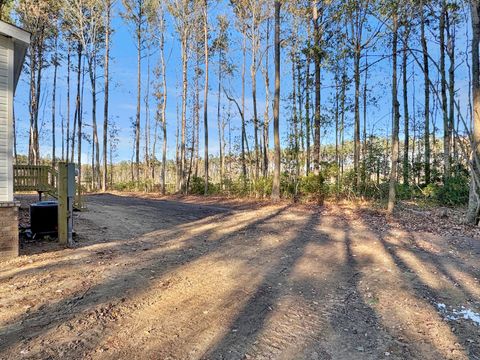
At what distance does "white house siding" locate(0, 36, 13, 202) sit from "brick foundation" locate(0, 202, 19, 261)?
18 cm

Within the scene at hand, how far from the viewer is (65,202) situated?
598 cm

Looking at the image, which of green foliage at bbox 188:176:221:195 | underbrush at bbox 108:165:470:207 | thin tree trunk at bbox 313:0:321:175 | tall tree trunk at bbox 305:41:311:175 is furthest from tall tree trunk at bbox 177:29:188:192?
thin tree trunk at bbox 313:0:321:175

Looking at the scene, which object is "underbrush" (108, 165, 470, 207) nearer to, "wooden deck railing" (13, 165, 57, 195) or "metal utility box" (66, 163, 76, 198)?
"wooden deck railing" (13, 165, 57, 195)

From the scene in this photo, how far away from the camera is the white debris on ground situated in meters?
3.47

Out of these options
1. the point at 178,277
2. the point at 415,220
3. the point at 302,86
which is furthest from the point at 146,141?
the point at 178,277

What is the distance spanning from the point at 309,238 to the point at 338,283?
264 centimetres

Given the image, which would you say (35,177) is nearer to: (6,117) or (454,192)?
(6,117)

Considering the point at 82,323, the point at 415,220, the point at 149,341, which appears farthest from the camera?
the point at 415,220

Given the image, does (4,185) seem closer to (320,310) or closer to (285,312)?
(285,312)

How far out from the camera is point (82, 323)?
123 inches

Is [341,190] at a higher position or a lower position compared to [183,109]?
lower

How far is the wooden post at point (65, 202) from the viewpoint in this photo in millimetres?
5934

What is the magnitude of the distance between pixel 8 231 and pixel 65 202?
104 centimetres

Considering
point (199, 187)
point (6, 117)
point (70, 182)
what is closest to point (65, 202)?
point (70, 182)
